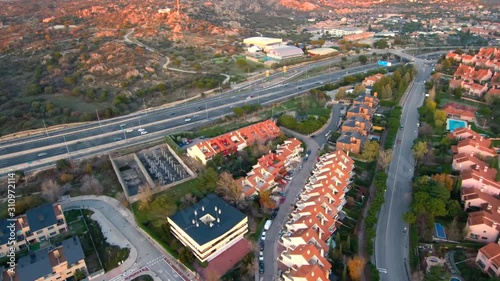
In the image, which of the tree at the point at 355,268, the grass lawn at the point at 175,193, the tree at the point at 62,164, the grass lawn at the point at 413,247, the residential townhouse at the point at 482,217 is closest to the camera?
the tree at the point at 355,268

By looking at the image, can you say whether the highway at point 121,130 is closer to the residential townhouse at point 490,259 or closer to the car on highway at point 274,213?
the car on highway at point 274,213

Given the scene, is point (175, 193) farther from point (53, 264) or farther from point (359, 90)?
point (359, 90)

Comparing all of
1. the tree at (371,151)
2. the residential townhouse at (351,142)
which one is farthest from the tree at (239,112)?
the tree at (371,151)

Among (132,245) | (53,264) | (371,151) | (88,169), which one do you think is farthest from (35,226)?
(371,151)

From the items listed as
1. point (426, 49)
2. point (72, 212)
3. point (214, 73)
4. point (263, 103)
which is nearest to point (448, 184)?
point (263, 103)

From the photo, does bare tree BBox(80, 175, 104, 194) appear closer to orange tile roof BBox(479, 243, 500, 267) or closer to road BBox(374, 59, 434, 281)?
road BBox(374, 59, 434, 281)

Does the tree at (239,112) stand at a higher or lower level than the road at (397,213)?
lower

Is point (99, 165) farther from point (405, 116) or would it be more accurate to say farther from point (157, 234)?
point (405, 116)
